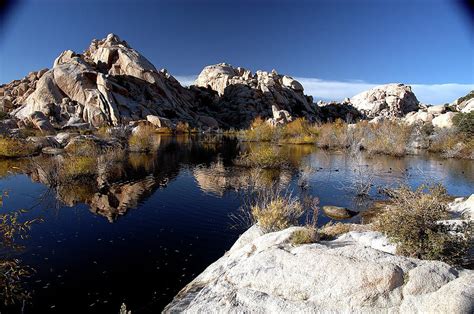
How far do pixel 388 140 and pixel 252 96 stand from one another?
65.0 m

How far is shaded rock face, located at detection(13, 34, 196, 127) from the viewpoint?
6988cm

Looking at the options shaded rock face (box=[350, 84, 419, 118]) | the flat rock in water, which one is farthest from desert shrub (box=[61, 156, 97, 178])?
shaded rock face (box=[350, 84, 419, 118])

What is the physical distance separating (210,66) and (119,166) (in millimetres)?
111179

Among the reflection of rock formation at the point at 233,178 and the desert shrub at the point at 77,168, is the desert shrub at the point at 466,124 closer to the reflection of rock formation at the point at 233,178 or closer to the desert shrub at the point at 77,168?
the reflection of rock formation at the point at 233,178

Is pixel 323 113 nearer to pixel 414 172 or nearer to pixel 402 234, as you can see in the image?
pixel 414 172

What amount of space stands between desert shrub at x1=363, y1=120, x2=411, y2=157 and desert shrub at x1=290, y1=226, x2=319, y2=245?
38292mm

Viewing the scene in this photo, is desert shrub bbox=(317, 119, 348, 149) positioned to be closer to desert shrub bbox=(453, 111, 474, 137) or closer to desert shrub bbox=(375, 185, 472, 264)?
desert shrub bbox=(453, 111, 474, 137)

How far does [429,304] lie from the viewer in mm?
5742

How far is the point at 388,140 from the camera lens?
45.1 meters

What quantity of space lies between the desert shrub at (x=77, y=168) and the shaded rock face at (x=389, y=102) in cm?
12596

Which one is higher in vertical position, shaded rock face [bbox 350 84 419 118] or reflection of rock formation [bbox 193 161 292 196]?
shaded rock face [bbox 350 84 419 118]

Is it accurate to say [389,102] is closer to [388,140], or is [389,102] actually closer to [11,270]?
[388,140]

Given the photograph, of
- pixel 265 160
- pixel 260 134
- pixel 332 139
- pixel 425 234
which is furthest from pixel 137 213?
pixel 260 134

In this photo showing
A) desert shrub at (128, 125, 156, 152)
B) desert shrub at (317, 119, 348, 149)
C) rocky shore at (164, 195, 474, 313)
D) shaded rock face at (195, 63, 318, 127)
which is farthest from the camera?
shaded rock face at (195, 63, 318, 127)
